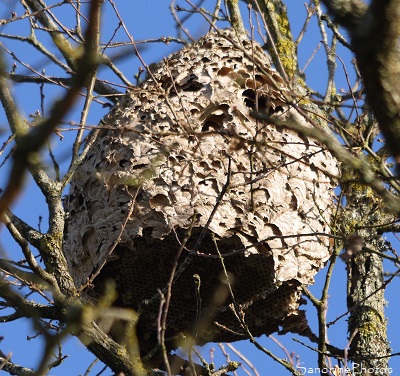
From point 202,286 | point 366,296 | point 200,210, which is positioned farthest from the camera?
point 366,296

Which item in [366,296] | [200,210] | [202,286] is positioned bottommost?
[202,286]

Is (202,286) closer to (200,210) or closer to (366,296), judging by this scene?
(200,210)

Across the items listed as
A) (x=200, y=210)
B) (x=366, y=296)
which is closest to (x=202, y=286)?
(x=200, y=210)

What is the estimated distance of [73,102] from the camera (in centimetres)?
99

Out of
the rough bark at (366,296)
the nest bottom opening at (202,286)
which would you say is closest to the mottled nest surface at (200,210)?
the nest bottom opening at (202,286)

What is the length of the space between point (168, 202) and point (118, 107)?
3.36ft

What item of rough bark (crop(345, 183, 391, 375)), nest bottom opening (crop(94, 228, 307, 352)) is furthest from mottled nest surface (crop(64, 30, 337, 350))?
rough bark (crop(345, 183, 391, 375))

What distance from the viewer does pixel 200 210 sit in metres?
3.78

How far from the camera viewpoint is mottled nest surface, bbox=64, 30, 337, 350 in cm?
381

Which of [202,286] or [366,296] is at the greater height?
[366,296]

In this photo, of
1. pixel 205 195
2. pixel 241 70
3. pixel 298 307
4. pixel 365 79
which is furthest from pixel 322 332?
pixel 365 79

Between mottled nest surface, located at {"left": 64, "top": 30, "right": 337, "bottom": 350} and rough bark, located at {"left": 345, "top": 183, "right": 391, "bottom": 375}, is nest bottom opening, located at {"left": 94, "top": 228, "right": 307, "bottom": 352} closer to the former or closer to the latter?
mottled nest surface, located at {"left": 64, "top": 30, "right": 337, "bottom": 350}

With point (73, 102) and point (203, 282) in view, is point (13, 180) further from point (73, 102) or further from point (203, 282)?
point (203, 282)

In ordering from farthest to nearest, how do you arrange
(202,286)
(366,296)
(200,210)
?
1. (366,296)
2. (202,286)
3. (200,210)
